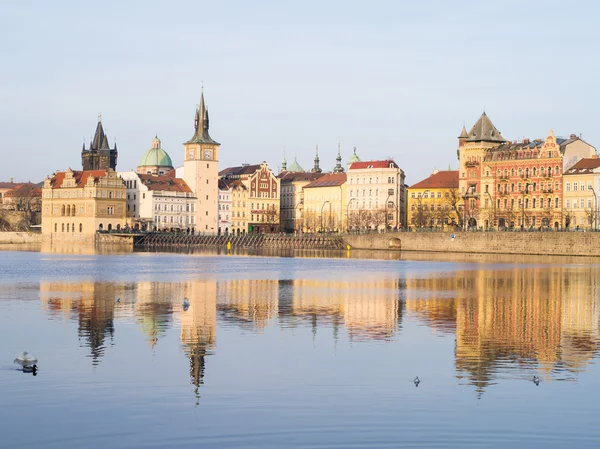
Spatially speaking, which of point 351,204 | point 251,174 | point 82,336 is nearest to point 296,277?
point 82,336

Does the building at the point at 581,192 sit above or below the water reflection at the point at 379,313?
above

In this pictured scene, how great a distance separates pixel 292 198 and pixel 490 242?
8190cm

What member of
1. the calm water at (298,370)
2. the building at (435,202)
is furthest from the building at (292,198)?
the calm water at (298,370)

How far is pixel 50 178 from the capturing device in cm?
18238

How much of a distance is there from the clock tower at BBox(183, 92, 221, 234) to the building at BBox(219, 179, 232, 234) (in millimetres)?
3136

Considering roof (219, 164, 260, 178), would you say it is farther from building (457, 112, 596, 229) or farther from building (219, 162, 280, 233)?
building (457, 112, 596, 229)

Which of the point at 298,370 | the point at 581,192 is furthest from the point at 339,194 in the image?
the point at 298,370

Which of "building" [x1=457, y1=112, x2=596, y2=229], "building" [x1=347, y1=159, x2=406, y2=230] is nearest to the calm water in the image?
"building" [x1=457, y1=112, x2=596, y2=229]

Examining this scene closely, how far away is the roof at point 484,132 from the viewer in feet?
453

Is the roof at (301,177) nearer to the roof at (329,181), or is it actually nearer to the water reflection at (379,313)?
the roof at (329,181)

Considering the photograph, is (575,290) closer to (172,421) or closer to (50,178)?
(172,421)

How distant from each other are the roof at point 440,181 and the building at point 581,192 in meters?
29.3

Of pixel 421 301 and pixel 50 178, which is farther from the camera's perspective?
pixel 50 178

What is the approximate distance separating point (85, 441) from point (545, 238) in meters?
93.1
